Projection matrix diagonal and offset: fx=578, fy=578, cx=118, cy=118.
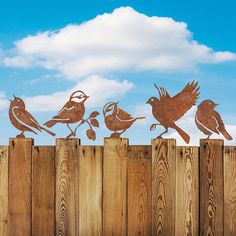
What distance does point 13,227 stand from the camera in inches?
218

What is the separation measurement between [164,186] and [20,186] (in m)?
1.38

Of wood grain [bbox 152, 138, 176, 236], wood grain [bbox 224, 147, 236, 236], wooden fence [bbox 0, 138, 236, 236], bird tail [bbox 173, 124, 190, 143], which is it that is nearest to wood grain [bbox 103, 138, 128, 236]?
wooden fence [bbox 0, 138, 236, 236]

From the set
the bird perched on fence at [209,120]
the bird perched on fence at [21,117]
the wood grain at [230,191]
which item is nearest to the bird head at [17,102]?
the bird perched on fence at [21,117]

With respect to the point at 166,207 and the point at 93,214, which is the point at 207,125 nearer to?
the point at 166,207

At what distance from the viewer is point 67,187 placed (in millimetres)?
5371

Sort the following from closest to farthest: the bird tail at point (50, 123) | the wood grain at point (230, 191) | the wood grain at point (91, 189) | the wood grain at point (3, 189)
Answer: the wood grain at point (230, 191) → the wood grain at point (91, 189) → the bird tail at point (50, 123) → the wood grain at point (3, 189)

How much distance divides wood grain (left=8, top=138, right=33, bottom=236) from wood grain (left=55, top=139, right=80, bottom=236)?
30 cm

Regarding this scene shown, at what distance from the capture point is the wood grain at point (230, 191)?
5199 millimetres

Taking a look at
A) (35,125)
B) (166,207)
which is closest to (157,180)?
(166,207)

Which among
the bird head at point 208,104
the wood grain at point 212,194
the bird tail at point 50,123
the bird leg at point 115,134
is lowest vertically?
the wood grain at point 212,194

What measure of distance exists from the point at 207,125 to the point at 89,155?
1115 millimetres

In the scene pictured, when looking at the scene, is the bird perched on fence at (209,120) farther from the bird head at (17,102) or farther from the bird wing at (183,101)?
the bird head at (17,102)

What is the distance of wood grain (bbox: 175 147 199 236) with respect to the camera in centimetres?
521

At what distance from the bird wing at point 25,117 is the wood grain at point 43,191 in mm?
235
